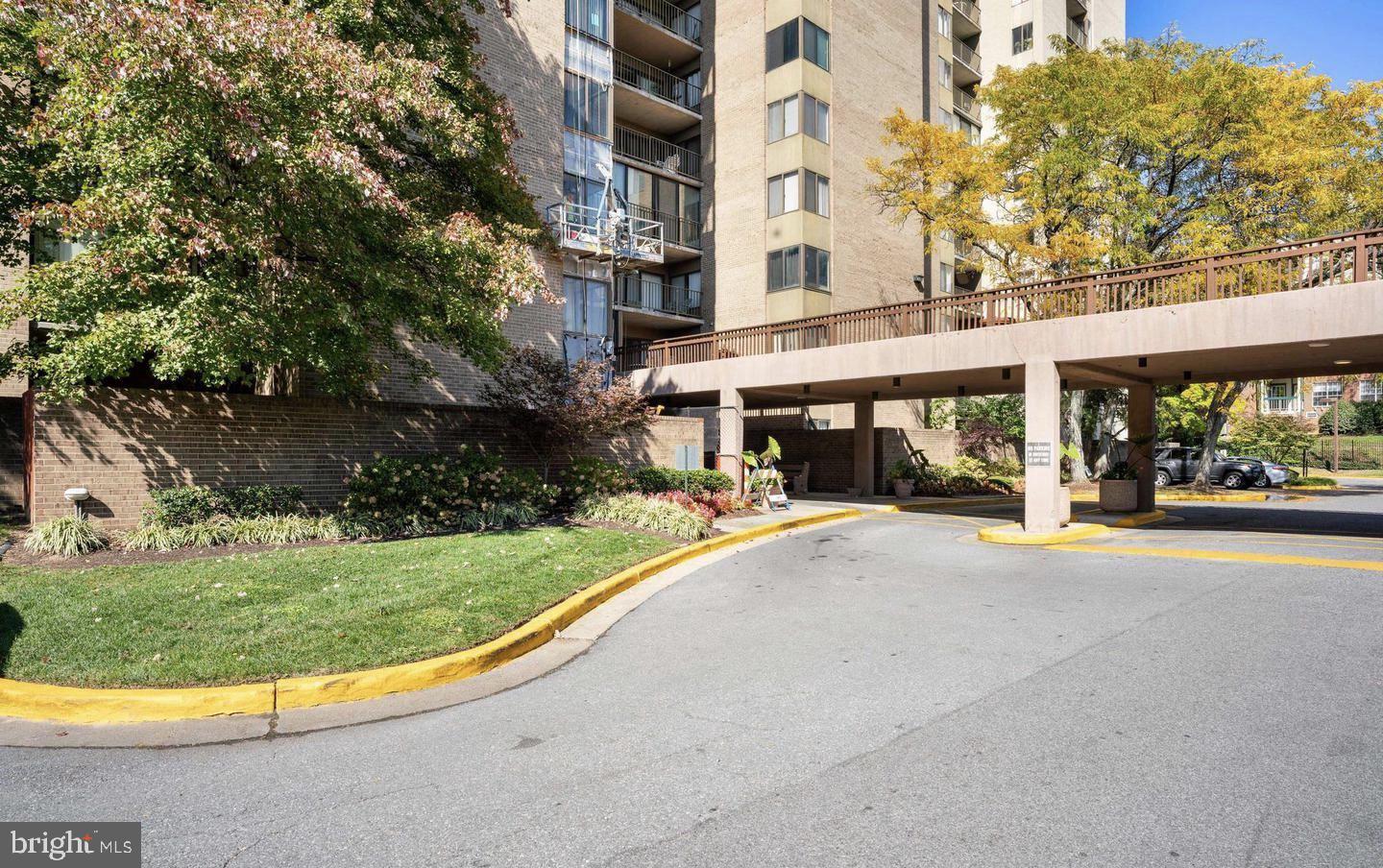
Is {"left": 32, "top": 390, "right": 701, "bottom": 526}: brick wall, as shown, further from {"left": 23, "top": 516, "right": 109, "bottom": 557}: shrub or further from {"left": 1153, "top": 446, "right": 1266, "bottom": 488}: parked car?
{"left": 1153, "top": 446, "right": 1266, "bottom": 488}: parked car

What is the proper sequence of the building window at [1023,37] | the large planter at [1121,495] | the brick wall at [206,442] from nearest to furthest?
the brick wall at [206,442] → the large planter at [1121,495] → the building window at [1023,37]

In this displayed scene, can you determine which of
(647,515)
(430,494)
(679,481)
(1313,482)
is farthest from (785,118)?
(1313,482)

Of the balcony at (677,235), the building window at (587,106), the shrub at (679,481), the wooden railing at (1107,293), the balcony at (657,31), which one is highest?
the balcony at (657,31)

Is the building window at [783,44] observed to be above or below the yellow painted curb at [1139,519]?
above

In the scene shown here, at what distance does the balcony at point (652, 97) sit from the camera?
29797 mm

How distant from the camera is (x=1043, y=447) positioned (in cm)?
1530

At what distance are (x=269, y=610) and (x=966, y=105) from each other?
142ft

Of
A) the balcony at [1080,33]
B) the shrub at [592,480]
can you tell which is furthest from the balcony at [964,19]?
the shrub at [592,480]

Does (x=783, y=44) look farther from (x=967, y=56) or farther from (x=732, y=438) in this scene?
(x=732, y=438)

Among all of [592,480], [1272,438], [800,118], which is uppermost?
[800,118]

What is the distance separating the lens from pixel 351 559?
9531mm

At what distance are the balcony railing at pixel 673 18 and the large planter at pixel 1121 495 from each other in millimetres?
24086

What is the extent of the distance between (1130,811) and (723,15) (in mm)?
34165

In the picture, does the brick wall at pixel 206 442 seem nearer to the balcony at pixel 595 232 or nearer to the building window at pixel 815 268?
the balcony at pixel 595 232
